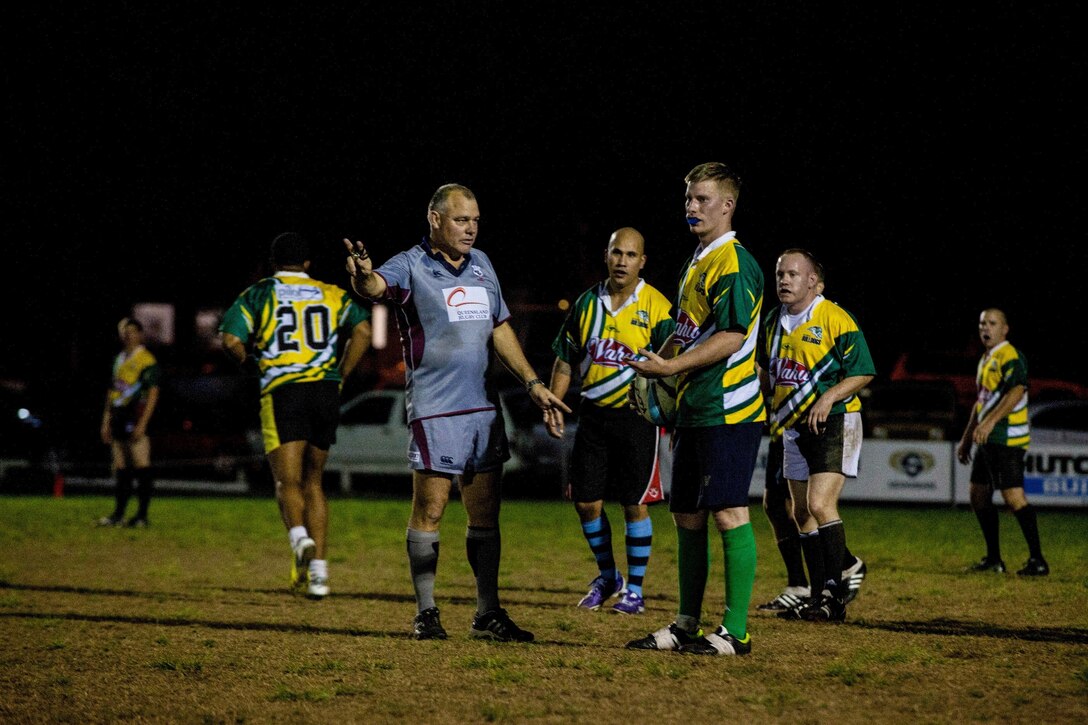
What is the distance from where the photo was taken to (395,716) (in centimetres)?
524

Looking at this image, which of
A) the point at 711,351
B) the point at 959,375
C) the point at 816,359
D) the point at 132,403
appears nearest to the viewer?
the point at 711,351

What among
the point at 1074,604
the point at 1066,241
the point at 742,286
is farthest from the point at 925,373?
the point at 742,286

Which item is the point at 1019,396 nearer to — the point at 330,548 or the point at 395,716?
the point at 330,548

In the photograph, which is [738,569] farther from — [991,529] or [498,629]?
[991,529]

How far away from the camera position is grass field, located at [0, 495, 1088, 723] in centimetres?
541

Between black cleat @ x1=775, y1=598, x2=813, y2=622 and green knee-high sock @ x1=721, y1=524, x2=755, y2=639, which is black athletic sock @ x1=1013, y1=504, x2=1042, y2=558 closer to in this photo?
black cleat @ x1=775, y1=598, x2=813, y2=622

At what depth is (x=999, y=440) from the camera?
11.1 meters

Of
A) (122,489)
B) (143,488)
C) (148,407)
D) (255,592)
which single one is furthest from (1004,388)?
(122,489)

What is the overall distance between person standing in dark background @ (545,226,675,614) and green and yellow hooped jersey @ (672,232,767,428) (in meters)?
1.94

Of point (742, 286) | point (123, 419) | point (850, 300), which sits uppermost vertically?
point (850, 300)

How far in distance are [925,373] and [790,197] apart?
10698 mm

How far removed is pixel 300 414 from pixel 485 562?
2.39 metres

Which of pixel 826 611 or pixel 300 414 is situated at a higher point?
pixel 300 414

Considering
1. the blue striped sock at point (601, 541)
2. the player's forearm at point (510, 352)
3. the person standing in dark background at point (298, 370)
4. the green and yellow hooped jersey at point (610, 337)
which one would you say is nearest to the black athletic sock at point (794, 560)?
the blue striped sock at point (601, 541)
